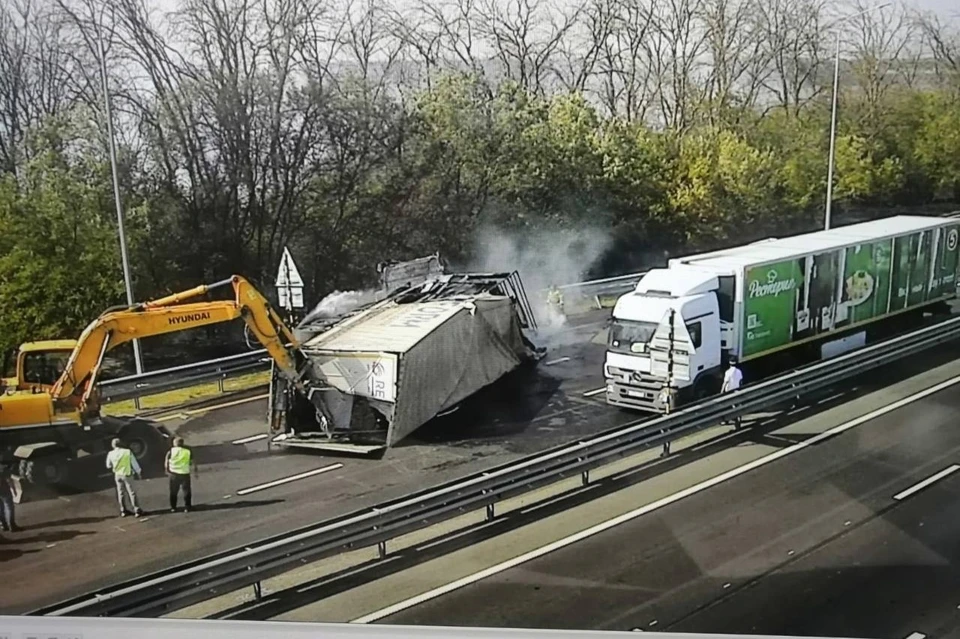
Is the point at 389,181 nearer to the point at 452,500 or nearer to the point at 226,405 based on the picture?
the point at 226,405

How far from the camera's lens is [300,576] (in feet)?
6.73

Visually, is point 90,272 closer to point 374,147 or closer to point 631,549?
point 374,147

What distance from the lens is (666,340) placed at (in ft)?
7.12

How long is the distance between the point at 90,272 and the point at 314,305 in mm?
500

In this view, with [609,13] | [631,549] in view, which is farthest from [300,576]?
[609,13]

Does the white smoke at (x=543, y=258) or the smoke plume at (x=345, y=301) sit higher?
the white smoke at (x=543, y=258)

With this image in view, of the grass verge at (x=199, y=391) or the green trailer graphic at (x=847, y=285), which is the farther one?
the green trailer graphic at (x=847, y=285)

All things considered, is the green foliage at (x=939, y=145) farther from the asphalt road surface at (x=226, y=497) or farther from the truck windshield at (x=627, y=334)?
the asphalt road surface at (x=226, y=497)

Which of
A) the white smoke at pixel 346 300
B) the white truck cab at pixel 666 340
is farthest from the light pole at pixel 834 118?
the white smoke at pixel 346 300

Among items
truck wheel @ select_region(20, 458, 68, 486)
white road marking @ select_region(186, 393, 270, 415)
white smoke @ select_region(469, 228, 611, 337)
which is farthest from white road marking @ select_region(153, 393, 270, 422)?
white smoke @ select_region(469, 228, 611, 337)

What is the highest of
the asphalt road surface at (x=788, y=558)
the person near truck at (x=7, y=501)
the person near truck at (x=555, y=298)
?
the person near truck at (x=555, y=298)

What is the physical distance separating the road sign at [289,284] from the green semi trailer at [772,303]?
0.76m

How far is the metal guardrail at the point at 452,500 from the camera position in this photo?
197 cm

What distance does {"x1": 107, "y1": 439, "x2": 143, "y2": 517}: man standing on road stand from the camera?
1985 millimetres
